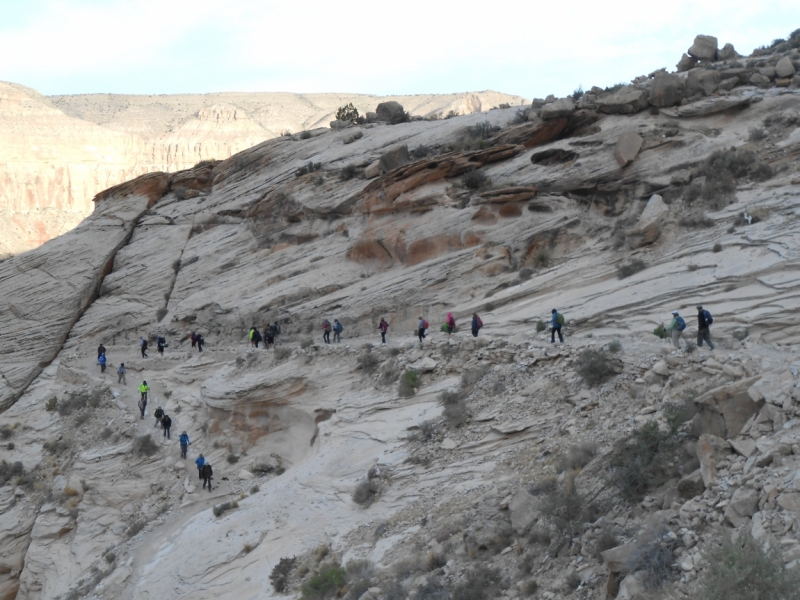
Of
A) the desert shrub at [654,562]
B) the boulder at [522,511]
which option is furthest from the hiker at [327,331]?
the desert shrub at [654,562]

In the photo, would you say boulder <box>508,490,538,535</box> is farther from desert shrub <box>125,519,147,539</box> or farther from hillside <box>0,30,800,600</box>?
desert shrub <box>125,519,147,539</box>

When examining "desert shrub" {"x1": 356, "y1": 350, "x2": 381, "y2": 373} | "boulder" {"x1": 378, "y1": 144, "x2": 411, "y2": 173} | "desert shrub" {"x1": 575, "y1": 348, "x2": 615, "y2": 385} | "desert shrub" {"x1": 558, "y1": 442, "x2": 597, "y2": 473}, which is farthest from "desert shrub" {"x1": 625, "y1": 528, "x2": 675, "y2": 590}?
"boulder" {"x1": 378, "y1": 144, "x2": 411, "y2": 173}

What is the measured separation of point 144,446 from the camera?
21.9 metres

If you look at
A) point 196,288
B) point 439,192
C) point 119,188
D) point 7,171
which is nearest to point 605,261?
point 439,192

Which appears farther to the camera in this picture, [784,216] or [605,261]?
[605,261]

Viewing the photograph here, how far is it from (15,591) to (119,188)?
73.0 ft

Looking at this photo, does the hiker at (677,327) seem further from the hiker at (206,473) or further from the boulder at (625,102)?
the boulder at (625,102)

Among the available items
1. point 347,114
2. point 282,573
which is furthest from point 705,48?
point 282,573

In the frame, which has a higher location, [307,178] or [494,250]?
[307,178]

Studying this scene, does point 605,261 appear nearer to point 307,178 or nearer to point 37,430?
point 307,178

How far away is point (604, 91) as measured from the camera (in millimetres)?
29578

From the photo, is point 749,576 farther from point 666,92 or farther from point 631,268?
point 666,92

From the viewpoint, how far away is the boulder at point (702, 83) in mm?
26297

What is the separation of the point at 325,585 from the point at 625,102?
2138 cm
